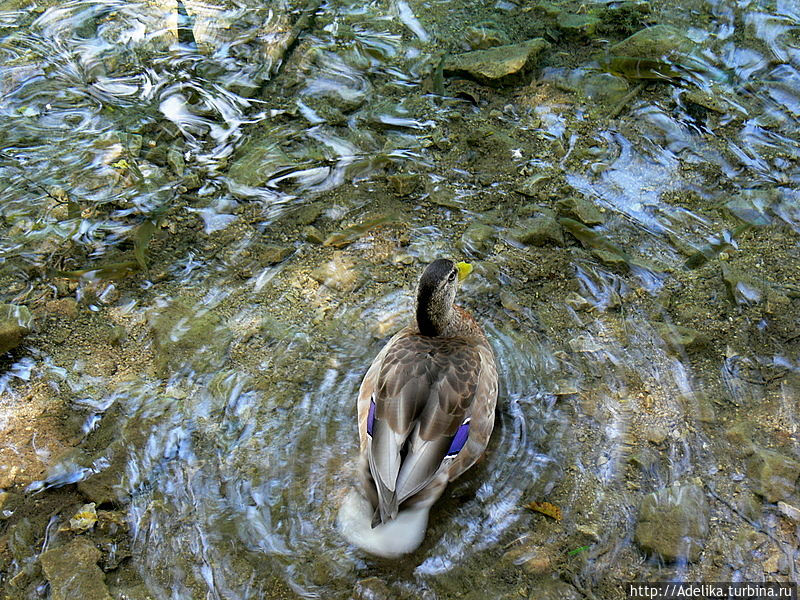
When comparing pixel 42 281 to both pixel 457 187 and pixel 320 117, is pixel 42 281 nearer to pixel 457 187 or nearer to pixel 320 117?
pixel 320 117

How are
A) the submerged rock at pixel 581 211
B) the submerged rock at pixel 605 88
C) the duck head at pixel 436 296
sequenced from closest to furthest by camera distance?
1. the duck head at pixel 436 296
2. the submerged rock at pixel 581 211
3. the submerged rock at pixel 605 88

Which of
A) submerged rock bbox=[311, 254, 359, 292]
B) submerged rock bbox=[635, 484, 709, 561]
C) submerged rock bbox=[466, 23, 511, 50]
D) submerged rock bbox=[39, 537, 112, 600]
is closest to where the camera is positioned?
submerged rock bbox=[39, 537, 112, 600]

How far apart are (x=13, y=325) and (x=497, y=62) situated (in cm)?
450

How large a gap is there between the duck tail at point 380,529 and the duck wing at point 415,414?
0.29 ft

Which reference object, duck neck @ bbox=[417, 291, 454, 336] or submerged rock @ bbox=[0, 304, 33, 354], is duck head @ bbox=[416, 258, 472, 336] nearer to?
duck neck @ bbox=[417, 291, 454, 336]

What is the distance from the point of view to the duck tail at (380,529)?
11.7 ft

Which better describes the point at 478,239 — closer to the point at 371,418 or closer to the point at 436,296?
the point at 436,296

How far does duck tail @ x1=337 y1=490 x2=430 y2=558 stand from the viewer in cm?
357

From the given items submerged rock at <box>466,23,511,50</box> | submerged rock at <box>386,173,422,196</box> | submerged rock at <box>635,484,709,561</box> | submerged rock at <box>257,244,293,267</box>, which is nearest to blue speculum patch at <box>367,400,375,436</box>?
submerged rock at <box>635,484,709,561</box>

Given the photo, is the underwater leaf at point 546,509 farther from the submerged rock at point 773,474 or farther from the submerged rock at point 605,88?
the submerged rock at point 605,88

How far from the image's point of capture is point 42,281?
192 inches

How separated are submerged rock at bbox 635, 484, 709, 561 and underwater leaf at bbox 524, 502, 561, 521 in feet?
1.29

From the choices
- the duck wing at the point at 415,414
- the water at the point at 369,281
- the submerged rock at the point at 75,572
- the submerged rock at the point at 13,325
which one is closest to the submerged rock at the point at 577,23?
the water at the point at 369,281

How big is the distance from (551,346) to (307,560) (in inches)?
78.0
